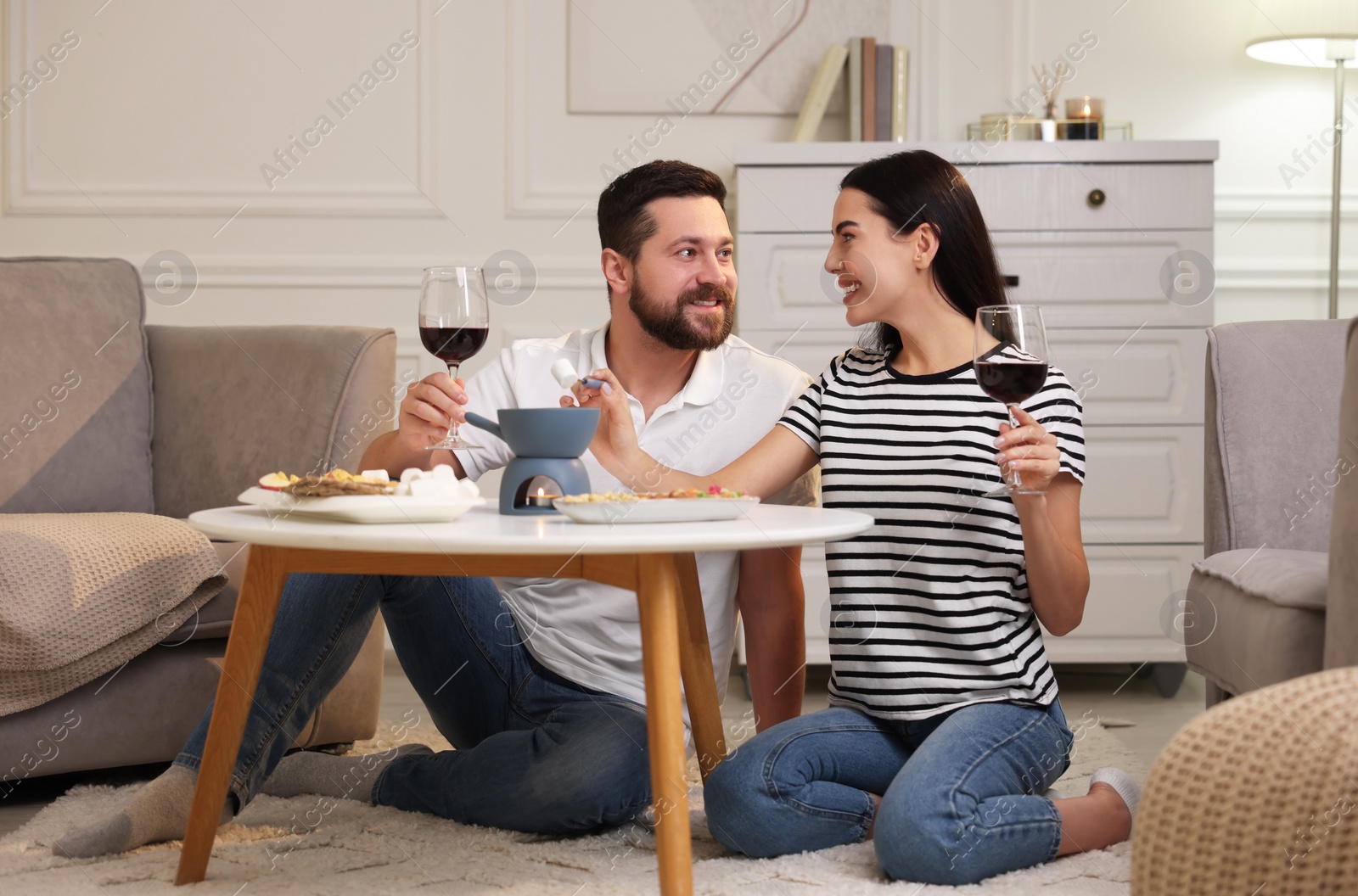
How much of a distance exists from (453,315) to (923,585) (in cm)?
66

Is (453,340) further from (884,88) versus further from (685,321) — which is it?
(884,88)

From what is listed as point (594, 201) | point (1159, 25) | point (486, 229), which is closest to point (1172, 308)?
point (1159, 25)

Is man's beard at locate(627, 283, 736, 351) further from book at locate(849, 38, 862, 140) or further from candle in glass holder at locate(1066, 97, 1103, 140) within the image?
candle in glass holder at locate(1066, 97, 1103, 140)

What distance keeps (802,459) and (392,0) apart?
216 cm

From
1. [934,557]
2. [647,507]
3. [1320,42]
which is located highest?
[1320,42]

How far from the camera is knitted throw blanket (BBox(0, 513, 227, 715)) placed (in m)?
1.72

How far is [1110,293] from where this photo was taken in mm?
2750

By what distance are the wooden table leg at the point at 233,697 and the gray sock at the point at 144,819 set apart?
94 millimetres

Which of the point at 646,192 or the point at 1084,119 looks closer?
the point at 646,192

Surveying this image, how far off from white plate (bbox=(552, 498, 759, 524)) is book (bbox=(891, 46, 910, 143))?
202cm

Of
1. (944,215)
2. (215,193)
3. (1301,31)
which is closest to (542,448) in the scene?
(944,215)

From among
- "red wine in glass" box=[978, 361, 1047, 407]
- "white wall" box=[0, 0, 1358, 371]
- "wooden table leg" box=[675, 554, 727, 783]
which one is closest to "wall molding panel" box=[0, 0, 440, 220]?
"white wall" box=[0, 0, 1358, 371]

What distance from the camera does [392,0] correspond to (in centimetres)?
321

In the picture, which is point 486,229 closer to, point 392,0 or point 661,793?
point 392,0
